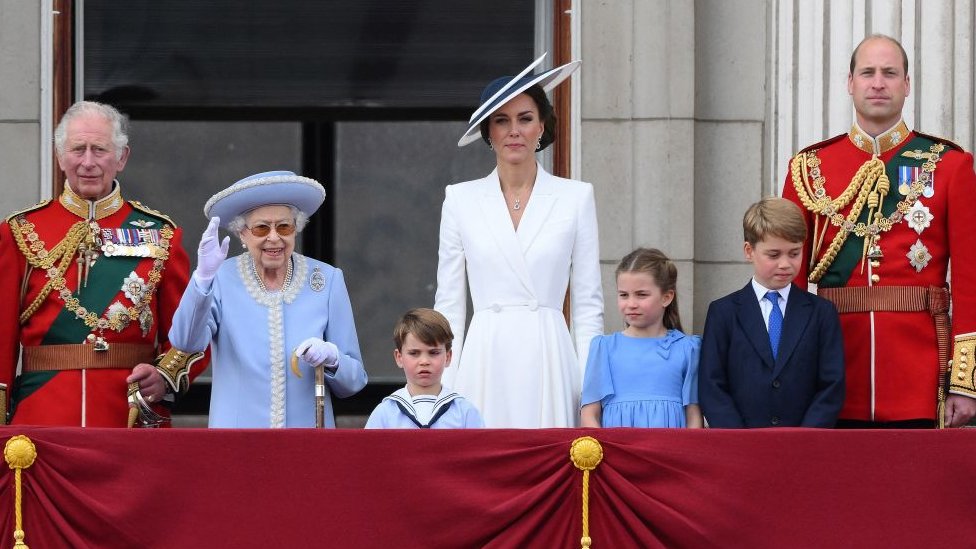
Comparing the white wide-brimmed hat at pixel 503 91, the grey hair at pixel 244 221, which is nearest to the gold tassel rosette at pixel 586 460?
the grey hair at pixel 244 221

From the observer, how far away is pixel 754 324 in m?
5.47

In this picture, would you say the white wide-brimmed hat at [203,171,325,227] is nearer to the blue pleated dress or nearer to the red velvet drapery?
the red velvet drapery

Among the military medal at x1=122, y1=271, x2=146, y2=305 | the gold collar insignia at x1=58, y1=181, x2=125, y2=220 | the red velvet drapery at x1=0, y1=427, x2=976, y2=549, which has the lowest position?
the red velvet drapery at x1=0, y1=427, x2=976, y2=549

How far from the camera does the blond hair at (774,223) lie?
5.50 m

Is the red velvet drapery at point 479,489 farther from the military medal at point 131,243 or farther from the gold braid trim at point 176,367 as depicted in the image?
the military medal at point 131,243

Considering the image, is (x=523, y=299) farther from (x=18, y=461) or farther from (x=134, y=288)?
(x=18, y=461)

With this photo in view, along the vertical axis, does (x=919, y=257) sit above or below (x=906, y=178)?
below

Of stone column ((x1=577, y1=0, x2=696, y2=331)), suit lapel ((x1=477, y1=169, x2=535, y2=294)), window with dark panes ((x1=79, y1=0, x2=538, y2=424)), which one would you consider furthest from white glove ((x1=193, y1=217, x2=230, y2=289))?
window with dark panes ((x1=79, y1=0, x2=538, y2=424))

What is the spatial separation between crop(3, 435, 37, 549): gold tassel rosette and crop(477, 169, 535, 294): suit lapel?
164 centimetres

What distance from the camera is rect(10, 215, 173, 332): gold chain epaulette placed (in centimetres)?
573

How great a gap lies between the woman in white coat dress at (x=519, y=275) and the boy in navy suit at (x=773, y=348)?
0.46m

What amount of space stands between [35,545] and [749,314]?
2.14m

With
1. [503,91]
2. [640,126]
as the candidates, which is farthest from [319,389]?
[640,126]

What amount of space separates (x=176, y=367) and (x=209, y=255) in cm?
56
